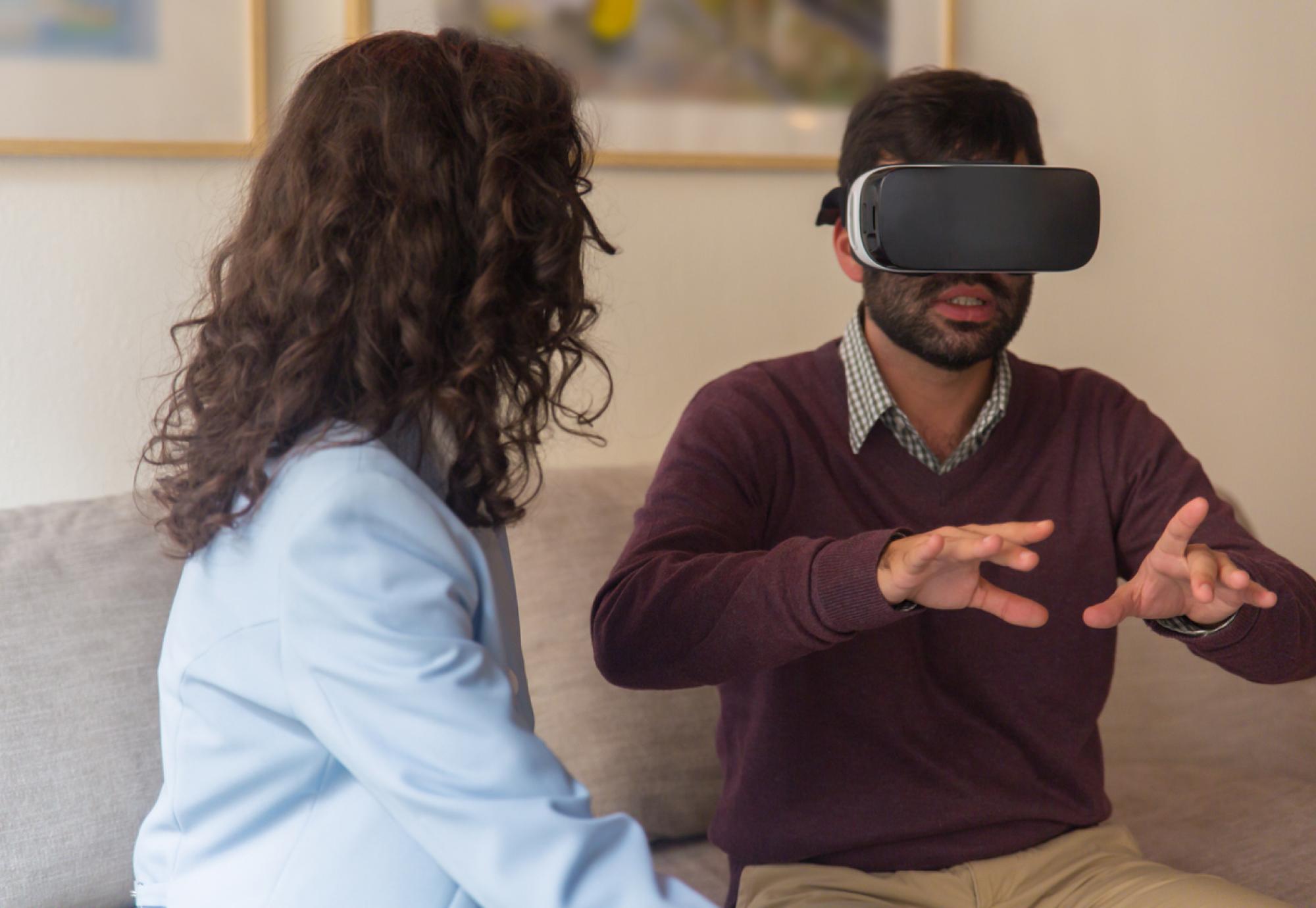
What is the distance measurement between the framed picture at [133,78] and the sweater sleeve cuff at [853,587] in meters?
0.85

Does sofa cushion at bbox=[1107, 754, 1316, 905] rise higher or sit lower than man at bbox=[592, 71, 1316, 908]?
lower

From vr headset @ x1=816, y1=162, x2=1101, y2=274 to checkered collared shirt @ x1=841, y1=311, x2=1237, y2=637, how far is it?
0.28 metres

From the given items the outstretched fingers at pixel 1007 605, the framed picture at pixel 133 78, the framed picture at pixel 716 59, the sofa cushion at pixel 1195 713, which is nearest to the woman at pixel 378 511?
the outstretched fingers at pixel 1007 605

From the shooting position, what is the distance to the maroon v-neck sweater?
43.8 inches

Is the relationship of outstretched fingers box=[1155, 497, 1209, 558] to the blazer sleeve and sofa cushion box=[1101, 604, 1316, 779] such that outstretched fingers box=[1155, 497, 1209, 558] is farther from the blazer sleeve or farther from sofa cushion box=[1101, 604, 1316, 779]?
sofa cushion box=[1101, 604, 1316, 779]

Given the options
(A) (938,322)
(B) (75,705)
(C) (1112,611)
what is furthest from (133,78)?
(C) (1112,611)

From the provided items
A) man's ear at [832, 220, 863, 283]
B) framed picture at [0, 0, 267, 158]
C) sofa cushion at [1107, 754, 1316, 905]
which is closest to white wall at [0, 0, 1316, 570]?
framed picture at [0, 0, 267, 158]

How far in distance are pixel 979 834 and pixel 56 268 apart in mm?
1113

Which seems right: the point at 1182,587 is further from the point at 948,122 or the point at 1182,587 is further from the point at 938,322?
the point at 948,122

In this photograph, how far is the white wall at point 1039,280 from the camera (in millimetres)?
1449

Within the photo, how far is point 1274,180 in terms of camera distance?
6.98ft

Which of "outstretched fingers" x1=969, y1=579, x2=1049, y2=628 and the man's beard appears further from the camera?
the man's beard

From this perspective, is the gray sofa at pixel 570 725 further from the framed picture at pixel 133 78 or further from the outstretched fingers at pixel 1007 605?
the outstretched fingers at pixel 1007 605

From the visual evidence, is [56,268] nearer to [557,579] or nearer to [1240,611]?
[557,579]
